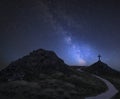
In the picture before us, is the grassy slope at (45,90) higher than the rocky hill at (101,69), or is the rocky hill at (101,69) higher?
the rocky hill at (101,69)

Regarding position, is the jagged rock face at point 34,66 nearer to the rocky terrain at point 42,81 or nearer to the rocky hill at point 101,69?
the rocky terrain at point 42,81

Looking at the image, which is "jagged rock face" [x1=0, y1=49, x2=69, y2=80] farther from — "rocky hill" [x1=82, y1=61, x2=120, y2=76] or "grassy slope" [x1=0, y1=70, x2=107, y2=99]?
"rocky hill" [x1=82, y1=61, x2=120, y2=76]

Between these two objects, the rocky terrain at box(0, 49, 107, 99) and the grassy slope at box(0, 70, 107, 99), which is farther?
the rocky terrain at box(0, 49, 107, 99)

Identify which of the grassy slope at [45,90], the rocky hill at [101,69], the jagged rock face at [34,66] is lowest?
the grassy slope at [45,90]

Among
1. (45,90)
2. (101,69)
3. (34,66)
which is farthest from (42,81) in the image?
(101,69)

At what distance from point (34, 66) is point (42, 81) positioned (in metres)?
11.6

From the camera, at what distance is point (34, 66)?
7006 centimetres

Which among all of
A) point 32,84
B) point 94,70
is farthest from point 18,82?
point 94,70

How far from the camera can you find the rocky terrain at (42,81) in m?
47.9

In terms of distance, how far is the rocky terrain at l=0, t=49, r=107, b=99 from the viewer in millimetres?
47912

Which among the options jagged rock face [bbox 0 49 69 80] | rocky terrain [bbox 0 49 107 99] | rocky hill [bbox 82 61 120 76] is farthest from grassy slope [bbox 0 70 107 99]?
rocky hill [bbox 82 61 120 76]

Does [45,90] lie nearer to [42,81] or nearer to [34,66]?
[42,81]

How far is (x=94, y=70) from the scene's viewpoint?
93000 mm

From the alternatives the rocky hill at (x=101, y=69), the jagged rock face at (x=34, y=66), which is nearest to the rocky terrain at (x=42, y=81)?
the jagged rock face at (x=34, y=66)
